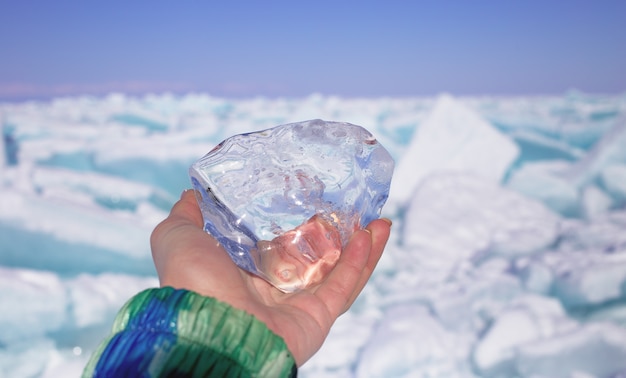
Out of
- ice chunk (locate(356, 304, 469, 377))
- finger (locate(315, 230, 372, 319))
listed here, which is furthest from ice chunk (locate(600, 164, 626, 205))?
finger (locate(315, 230, 372, 319))

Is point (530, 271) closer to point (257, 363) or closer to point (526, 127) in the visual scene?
point (257, 363)

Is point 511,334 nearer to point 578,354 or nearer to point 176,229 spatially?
point 578,354

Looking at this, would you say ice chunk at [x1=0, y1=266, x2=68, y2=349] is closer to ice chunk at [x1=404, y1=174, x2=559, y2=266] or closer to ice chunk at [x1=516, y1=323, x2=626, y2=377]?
ice chunk at [x1=516, y1=323, x2=626, y2=377]

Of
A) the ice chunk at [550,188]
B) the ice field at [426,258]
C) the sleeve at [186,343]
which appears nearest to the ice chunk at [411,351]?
the ice field at [426,258]

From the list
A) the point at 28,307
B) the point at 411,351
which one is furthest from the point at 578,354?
the point at 28,307

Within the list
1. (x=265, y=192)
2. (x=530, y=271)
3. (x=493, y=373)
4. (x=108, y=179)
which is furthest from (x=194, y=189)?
(x=108, y=179)
